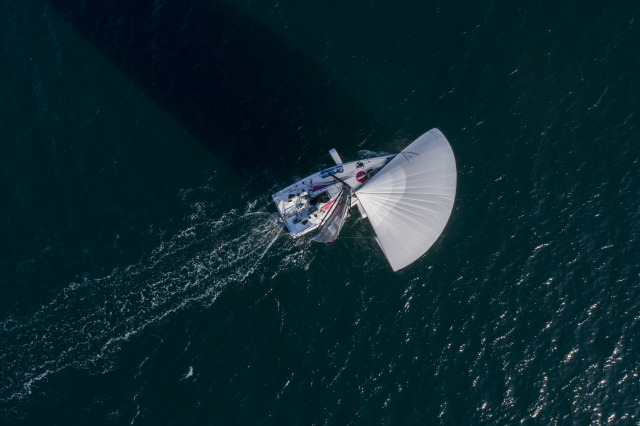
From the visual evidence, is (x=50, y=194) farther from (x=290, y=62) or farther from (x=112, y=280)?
(x=290, y=62)

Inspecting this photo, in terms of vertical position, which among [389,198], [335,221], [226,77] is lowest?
[389,198]

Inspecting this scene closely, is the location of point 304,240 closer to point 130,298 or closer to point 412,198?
point 412,198

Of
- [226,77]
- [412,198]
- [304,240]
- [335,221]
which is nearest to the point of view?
[335,221]

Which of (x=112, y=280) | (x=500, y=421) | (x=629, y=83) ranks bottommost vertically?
(x=500, y=421)

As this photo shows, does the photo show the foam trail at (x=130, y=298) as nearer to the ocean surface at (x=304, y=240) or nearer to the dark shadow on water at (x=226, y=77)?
the ocean surface at (x=304, y=240)

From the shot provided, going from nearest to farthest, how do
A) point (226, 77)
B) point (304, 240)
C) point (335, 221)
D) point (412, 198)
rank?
point (335, 221) → point (412, 198) → point (304, 240) → point (226, 77)

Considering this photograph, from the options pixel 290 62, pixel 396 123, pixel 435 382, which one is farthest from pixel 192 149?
pixel 435 382

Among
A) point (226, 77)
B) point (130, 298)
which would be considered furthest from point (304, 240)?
point (226, 77)
